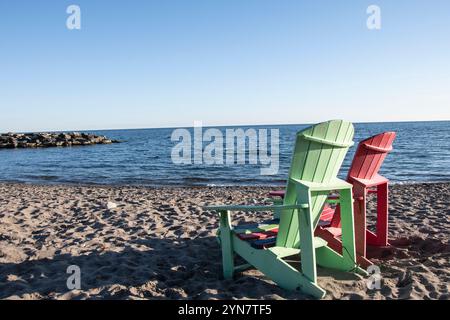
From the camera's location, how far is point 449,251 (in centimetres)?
395

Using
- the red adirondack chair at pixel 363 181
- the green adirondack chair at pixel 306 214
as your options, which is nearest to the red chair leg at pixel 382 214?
the red adirondack chair at pixel 363 181

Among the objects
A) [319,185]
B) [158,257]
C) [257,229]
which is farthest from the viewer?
[158,257]

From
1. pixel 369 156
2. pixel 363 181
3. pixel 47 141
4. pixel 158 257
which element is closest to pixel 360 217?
pixel 363 181

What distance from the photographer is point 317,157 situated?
2.86m

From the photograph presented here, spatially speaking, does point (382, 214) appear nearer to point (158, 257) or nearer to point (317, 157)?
point (317, 157)

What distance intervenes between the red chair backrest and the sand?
920mm

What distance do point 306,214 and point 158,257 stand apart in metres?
1.86

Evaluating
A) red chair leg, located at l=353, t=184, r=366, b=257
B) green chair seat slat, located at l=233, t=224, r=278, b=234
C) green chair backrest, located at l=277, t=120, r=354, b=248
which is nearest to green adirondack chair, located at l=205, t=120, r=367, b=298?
green chair backrest, located at l=277, t=120, r=354, b=248

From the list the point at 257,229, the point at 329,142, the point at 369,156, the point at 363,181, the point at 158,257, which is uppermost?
the point at 329,142

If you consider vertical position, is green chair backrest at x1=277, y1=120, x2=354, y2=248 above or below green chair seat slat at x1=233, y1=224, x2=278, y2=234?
above

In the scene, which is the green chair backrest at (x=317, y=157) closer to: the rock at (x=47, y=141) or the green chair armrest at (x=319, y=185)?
the green chair armrest at (x=319, y=185)

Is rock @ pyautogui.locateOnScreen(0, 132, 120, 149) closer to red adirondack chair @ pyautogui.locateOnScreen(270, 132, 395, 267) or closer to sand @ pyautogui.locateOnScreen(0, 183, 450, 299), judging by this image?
sand @ pyautogui.locateOnScreen(0, 183, 450, 299)

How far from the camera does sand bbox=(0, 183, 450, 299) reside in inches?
121
